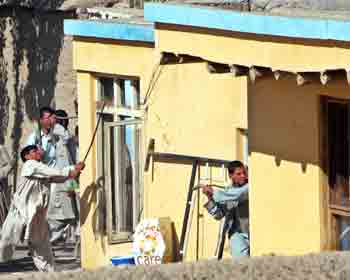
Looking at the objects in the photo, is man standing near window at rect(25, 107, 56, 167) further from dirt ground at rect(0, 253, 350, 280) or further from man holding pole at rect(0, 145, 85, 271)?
dirt ground at rect(0, 253, 350, 280)

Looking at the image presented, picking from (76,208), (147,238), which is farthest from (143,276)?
(76,208)

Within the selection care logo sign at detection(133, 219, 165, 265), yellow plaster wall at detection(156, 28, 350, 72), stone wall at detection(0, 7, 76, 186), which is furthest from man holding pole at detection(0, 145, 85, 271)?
stone wall at detection(0, 7, 76, 186)

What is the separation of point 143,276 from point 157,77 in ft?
28.0

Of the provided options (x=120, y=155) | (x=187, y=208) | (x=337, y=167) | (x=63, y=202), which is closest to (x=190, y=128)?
(x=187, y=208)

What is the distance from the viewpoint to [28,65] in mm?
24156

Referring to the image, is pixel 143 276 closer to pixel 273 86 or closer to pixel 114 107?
pixel 273 86

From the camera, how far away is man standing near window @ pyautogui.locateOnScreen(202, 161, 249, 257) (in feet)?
47.5

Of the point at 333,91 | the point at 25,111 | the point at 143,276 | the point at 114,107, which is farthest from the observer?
the point at 25,111

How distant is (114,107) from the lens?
698 inches

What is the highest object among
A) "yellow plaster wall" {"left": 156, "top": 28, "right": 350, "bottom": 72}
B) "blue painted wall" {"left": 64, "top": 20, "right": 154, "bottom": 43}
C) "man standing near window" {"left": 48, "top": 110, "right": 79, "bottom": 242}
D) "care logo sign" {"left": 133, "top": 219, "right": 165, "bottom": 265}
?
"blue painted wall" {"left": 64, "top": 20, "right": 154, "bottom": 43}

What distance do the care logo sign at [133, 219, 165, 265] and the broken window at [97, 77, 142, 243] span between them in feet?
4.58

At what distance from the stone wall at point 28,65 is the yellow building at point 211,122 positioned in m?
5.65

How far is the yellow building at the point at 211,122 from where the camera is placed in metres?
13.2

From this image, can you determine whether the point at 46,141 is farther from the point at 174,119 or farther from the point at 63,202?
the point at 174,119
